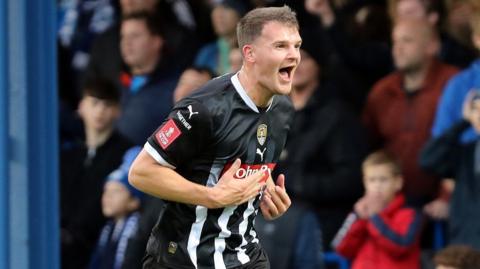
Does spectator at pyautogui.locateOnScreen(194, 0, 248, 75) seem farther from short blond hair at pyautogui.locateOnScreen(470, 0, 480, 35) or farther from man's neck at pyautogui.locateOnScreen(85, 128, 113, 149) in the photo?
short blond hair at pyautogui.locateOnScreen(470, 0, 480, 35)

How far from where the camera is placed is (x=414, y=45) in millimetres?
8250

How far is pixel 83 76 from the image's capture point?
10.1 meters

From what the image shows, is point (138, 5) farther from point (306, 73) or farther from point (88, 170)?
point (306, 73)

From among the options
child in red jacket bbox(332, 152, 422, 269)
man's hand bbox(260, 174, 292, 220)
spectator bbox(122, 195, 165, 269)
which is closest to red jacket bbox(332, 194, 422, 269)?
child in red jacket bbox(332, 152, 422, 269)

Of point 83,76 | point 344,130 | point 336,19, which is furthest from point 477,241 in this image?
point 83,76

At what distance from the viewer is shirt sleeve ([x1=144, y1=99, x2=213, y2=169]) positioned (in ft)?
17.1

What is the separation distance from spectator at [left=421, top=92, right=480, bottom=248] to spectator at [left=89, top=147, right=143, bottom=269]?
6.24ft

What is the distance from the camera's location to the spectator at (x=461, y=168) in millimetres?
7586

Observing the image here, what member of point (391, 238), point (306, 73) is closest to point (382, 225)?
point (391, 238)

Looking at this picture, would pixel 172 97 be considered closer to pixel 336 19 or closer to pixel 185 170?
pixel 336 19

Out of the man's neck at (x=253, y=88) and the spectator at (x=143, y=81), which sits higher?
the man's neck at (x=253, y=88)

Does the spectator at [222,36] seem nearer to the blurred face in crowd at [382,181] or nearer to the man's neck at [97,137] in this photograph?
the man's neck at [97,137]

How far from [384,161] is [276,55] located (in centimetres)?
277

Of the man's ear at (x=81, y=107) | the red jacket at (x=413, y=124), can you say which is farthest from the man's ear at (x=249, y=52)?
the man's ear at (x=81, y=107)
